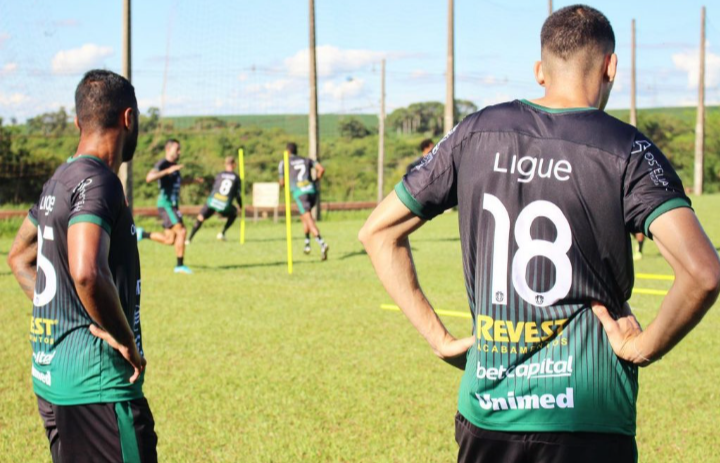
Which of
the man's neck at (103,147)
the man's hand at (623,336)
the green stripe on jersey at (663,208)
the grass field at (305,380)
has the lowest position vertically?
the grass field at (305,380)

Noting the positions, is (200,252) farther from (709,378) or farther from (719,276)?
(719,276)

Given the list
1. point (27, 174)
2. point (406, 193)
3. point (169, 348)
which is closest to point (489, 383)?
point (406, 193)

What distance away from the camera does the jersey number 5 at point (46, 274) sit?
323 centimetres

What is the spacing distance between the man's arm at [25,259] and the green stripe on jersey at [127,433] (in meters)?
0.79

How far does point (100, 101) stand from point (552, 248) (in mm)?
1962

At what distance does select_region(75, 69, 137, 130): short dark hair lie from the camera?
3.35 m

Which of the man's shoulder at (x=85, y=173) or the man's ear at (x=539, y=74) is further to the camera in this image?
the man's shoulder at (x=85, y=173)

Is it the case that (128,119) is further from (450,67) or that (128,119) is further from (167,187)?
(450,67)

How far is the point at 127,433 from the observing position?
3152 mm

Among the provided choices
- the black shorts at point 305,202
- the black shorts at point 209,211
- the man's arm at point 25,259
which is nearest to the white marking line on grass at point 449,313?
the black shorts at point 305,202

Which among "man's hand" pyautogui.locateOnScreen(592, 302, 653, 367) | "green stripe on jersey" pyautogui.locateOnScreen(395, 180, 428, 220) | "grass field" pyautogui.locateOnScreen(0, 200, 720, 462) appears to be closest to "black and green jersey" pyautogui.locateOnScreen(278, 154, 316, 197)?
"grass field" pyautogui.locateOnScreen(0, 200, 720, 462)

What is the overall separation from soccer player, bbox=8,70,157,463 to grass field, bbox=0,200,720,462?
2126 millimetres

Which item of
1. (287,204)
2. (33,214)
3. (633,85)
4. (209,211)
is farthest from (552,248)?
(633,85)

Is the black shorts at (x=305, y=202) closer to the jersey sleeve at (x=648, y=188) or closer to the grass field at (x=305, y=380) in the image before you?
the grass field at (x=305, y=380)
